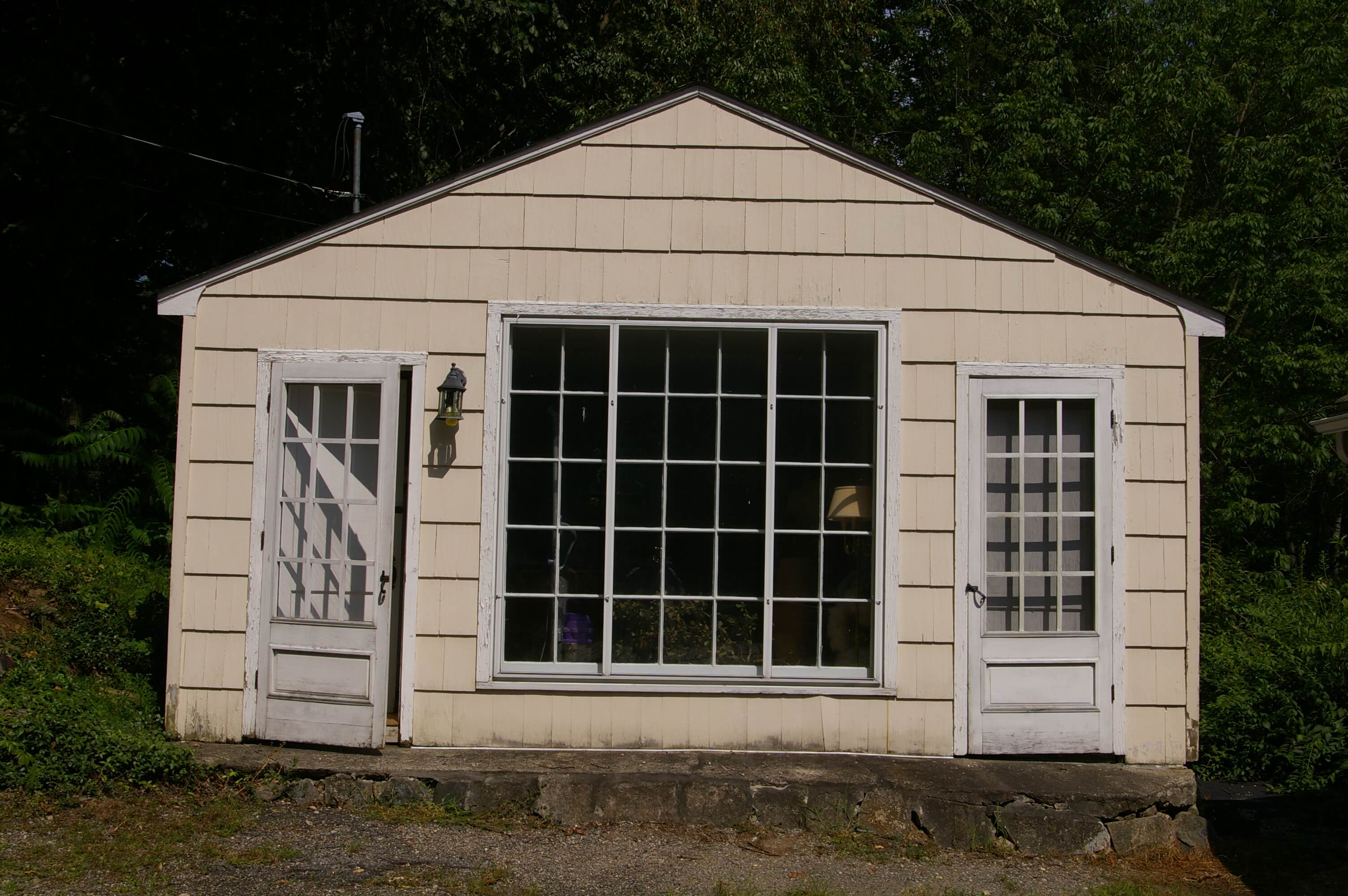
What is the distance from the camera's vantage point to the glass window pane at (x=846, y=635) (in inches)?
210

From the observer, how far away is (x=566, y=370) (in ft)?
17.9

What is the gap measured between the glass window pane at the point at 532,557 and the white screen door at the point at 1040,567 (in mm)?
2123

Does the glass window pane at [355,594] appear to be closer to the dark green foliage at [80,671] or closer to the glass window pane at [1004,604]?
the dark green foliage at [80,671]

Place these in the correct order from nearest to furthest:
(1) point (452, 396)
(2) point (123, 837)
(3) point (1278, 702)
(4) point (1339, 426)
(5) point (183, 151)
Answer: (2) point (123, 837) < (4) point (1339, 426) < (1) point (452, 396) < (3) point (1278, 702) < (5) point (183, 151)

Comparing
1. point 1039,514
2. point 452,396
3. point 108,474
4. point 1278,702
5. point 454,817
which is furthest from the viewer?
point 108,474

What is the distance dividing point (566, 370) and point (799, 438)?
1.28 m

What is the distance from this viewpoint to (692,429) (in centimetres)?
544

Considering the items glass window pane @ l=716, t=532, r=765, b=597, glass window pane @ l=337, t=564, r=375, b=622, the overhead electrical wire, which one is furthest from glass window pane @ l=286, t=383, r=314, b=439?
the overhead electrical wire

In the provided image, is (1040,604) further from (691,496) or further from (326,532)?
(326,532)

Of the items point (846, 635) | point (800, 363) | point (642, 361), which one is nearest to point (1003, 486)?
point (846, 635)

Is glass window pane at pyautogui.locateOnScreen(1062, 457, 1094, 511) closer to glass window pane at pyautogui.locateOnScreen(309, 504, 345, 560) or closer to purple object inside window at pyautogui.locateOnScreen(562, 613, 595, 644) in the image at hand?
purple object inside window at pyautogui.locateOnScreen(562, 613, 595, 644)

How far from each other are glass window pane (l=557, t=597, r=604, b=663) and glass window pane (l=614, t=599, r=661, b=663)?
0.09 m

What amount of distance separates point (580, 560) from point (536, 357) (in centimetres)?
109

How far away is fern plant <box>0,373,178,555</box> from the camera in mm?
8812
